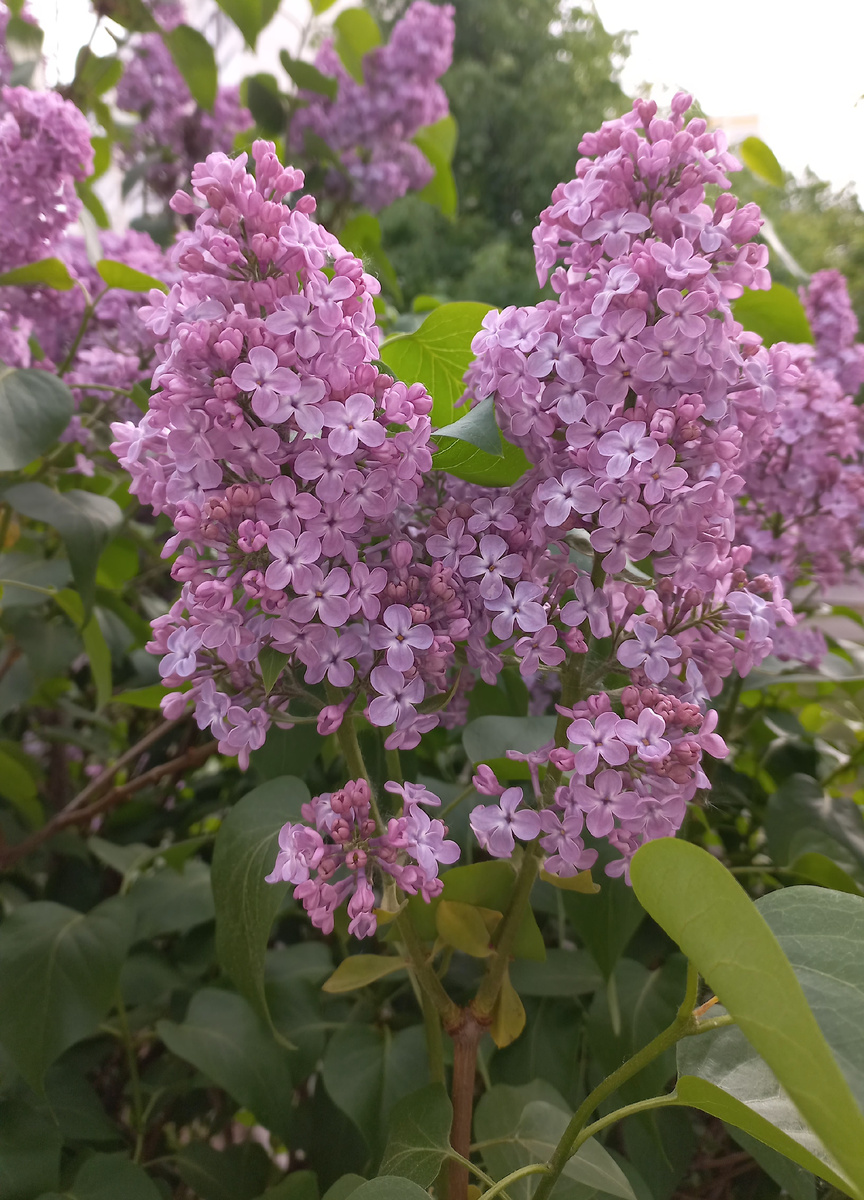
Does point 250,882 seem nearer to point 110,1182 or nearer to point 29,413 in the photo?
point 110,1182

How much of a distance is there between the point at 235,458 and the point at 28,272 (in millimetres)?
402

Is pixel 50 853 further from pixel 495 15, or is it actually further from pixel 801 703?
pixel 495 15

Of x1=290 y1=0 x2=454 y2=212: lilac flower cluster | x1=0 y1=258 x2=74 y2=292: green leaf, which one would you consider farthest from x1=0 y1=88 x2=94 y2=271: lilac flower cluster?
x1=290 y1=0 x2=454 y2=212: lilac flower cluster

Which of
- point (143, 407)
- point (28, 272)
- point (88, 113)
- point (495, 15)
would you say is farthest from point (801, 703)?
point (495, 15)

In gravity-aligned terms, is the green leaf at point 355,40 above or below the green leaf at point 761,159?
above

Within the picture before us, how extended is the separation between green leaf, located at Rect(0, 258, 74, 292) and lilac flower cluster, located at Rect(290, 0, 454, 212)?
562 mm

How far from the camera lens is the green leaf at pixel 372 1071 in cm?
41

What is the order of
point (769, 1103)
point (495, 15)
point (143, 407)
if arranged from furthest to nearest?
point (495, 15), point (143, 407), point (769, 1103)

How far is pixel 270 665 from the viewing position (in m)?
0.30

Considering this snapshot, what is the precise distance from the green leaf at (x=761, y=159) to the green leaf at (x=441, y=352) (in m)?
0.35

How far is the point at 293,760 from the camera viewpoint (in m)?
0.48

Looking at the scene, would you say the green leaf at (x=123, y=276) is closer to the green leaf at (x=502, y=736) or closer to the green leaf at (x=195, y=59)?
the green leaf at (x=502, y=736)

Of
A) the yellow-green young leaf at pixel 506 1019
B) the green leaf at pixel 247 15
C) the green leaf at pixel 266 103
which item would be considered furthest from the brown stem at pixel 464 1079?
the green leaf at pixel 266 103

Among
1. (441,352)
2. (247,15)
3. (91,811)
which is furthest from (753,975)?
(247,15)
